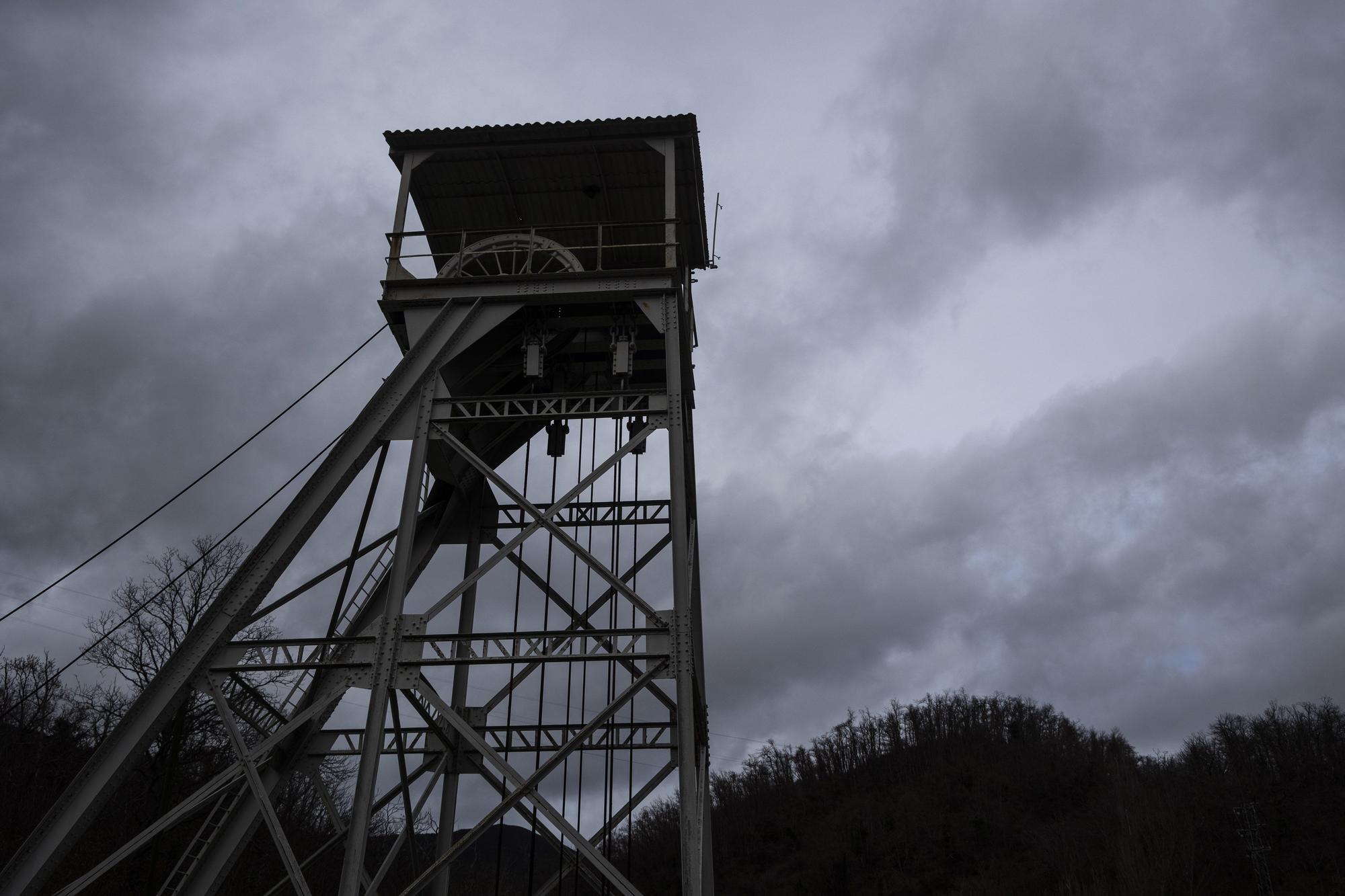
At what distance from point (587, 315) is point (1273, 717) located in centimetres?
7873

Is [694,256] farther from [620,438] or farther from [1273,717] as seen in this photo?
[1273,717]

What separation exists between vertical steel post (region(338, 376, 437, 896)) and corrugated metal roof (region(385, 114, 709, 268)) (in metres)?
3.92

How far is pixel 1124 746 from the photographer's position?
3526 inches

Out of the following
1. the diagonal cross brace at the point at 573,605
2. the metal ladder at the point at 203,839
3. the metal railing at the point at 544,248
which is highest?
the metal railing at the point at 544,248

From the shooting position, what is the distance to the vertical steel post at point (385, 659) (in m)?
11.7

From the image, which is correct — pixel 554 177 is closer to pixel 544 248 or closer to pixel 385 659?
pixel 544 248

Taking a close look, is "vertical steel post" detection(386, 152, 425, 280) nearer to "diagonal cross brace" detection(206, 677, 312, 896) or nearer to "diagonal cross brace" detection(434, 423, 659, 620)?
"diagonal cross brace" detection(434, 423, 659, 620)

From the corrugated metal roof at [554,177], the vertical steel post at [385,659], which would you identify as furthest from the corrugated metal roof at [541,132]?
the vertical steel post at [385,659]

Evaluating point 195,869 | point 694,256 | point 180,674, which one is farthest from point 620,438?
point 195,869

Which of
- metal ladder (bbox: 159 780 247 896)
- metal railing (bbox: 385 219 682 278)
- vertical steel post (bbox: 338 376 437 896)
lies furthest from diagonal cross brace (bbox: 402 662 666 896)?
metal railing (bbox: 385 219 682 278)

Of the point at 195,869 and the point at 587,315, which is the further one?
the point at 587,315

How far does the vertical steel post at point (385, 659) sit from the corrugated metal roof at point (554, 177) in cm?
392

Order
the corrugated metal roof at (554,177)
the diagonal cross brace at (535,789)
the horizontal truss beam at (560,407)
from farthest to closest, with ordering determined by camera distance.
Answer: the corrugated metal roof at (554,177) < the horizontal truss beam at (560,407) < the diagonal cross brace at (535,789)

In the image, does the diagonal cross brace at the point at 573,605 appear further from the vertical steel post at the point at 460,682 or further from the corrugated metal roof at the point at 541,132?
the corrugated metal roof at the point at 541,132
